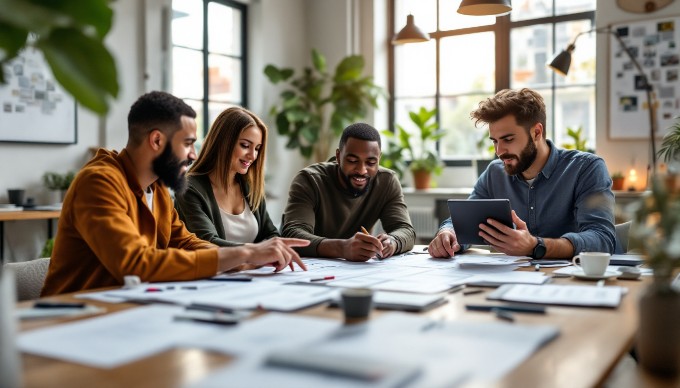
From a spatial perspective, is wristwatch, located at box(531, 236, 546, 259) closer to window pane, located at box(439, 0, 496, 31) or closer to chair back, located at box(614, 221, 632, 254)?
chair back, located at box(614, 221, 632, 254)

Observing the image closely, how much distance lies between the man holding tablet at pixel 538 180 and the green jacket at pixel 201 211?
841mm

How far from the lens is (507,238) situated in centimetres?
219

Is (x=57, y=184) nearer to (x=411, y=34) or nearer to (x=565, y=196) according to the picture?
(x=411, y=34)

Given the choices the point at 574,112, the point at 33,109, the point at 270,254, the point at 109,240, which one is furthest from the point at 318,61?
the point at 109,240

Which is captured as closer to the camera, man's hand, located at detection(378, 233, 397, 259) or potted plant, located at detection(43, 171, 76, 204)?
man's hand, located at detection(378, 233, 397, 259)

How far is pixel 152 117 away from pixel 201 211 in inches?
24.2

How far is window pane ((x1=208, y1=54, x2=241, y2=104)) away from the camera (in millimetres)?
5883

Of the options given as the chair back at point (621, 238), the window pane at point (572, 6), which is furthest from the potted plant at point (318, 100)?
the chair back at point (621, 238)

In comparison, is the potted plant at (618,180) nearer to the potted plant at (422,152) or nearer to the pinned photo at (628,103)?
the pinned photo at (628,103)

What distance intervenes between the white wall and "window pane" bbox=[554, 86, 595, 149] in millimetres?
380

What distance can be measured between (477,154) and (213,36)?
2.65 meters

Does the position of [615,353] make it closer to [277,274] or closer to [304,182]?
[277,274]

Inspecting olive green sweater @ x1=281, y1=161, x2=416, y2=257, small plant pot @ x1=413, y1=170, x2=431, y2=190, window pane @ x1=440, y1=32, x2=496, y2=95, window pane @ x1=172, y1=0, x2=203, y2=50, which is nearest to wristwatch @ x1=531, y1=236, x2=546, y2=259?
olive green sweater @ x1=281, y1=161, x2=416, y2=257

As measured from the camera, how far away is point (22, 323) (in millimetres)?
1223
